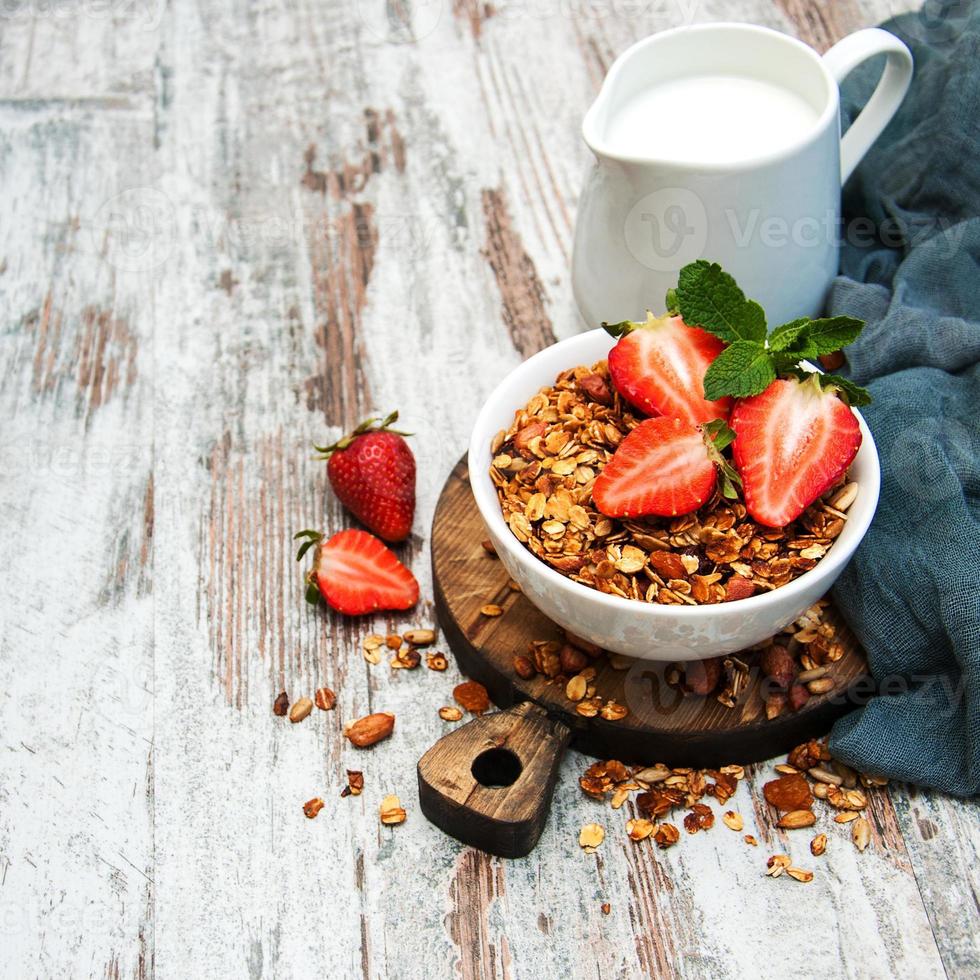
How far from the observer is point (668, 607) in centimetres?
90

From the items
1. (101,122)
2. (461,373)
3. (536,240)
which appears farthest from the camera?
(101,122)

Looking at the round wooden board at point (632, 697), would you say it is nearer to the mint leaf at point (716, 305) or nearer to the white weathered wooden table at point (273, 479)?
the white weathered wooden table at point (273, 479)

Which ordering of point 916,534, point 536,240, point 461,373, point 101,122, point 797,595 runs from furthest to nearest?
point 101,122
point 536,240
point 461,373
point 916,534
point 797,595

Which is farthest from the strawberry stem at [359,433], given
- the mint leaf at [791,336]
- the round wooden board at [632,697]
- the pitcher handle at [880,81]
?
the pitcher handle at [880,81]

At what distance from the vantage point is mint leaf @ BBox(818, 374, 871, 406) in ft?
3.18

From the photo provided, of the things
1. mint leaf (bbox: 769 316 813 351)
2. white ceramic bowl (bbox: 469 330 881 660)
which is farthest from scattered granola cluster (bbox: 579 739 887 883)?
mint leaf (bbox: 769 316 813 351)

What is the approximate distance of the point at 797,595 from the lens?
3.00ft

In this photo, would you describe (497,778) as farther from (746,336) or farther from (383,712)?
(746,336)

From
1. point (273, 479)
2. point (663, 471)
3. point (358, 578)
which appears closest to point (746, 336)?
point (663, 471)

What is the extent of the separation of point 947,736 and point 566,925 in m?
0.34

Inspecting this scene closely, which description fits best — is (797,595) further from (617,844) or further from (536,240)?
(536,240)

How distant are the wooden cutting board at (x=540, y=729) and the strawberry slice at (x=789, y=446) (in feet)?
0.57

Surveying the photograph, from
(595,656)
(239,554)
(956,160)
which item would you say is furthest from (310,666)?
(956,160)

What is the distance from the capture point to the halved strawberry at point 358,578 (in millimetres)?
1131
